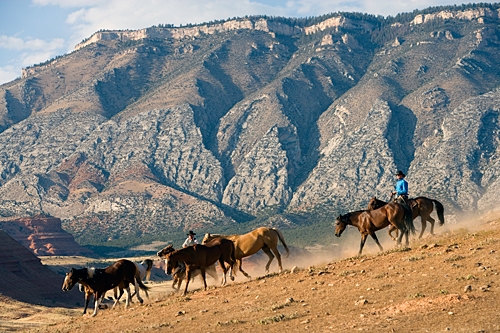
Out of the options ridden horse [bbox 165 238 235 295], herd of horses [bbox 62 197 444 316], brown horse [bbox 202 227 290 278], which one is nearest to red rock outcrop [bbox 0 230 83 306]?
herd of horses [bbox 62 197 444 316]

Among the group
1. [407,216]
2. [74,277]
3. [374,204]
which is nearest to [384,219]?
[407,216]

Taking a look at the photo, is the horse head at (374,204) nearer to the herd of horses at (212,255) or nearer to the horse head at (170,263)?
the herd of horses at (212,255)

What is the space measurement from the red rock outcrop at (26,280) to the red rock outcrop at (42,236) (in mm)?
61583

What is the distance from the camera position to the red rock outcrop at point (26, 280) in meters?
87.9

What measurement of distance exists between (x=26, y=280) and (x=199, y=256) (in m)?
66.7

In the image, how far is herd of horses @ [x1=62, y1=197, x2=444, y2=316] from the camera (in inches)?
1292

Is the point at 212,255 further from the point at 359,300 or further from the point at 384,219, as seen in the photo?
the point at 359,300

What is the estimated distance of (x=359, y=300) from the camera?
1016 inches

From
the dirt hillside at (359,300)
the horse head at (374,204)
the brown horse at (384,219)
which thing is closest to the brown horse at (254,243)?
the dirt hillside at (359,300)

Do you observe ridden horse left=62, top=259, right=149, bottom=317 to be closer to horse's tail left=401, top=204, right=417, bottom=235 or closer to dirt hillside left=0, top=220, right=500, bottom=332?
dirt hillside left=0, top=220, right=500, bottom=332

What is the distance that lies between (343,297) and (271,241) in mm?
9151

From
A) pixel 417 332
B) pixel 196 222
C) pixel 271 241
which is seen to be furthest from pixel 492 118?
pixel 417 332

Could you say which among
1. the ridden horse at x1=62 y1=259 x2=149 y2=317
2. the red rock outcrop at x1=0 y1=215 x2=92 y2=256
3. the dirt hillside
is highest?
the ridden horse at x1=62 y1=259 x2=149 y2=317

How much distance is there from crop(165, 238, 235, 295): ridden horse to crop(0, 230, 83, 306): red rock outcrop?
177ft
